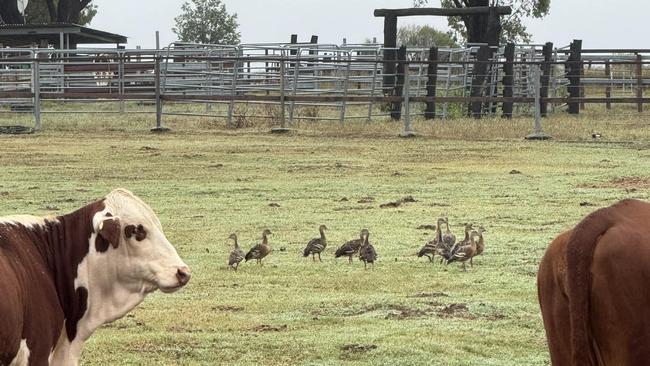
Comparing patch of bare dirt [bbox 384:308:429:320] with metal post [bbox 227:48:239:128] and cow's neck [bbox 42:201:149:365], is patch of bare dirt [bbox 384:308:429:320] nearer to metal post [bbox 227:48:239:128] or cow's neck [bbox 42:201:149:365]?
cow's neck [bbox 42:201:149:365]

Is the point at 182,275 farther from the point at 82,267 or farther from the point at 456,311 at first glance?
the point at 456,311

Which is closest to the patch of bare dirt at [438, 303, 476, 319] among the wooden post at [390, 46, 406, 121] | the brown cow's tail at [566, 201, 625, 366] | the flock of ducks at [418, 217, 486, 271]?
the flock of ducks at [418, 217, 486, 271]

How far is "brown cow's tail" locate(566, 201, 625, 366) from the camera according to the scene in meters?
4.12

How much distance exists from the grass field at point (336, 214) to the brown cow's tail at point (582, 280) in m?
3.72

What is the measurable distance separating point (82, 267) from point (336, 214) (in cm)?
983

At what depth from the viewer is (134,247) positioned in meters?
5.93

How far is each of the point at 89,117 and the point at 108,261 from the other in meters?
25.9

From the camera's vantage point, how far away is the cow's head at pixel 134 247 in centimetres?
586

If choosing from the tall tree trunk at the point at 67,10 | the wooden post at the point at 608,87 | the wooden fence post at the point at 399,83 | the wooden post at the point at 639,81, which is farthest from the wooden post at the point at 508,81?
the tall tree trunk at the point at 67,10

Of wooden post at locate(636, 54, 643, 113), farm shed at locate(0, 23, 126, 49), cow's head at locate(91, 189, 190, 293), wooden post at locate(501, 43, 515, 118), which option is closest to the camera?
cow's head at locate(91, 189, 190, 293)

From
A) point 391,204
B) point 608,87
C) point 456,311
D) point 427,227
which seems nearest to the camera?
point 456,311

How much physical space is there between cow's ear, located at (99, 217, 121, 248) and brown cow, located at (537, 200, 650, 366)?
2.36m

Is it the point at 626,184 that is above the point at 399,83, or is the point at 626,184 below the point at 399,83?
below

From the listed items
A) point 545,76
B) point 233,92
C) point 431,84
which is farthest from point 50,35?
point 545,76
